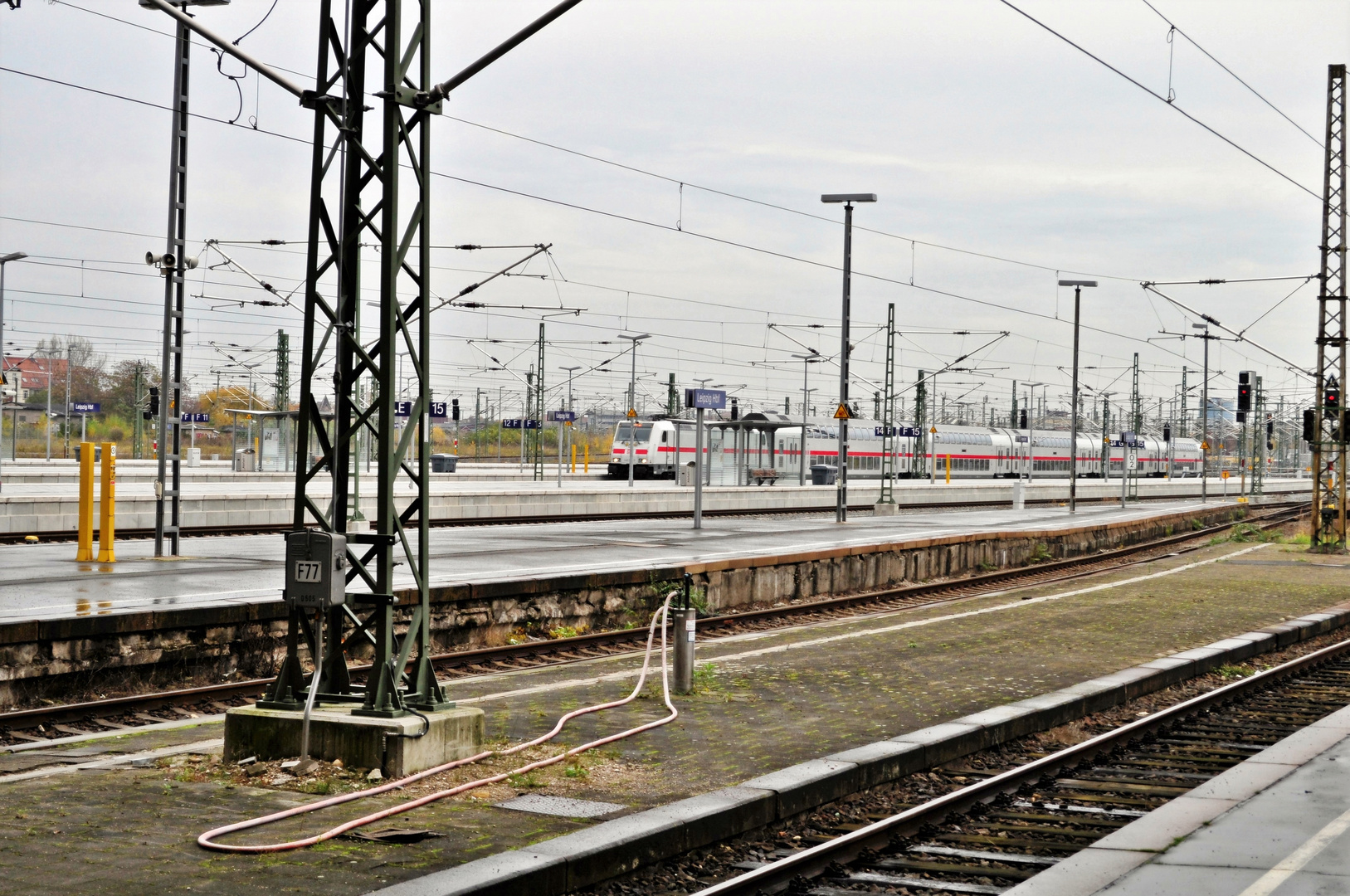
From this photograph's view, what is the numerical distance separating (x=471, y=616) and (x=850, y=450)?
178ft

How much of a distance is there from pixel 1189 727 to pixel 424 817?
739 centimetres

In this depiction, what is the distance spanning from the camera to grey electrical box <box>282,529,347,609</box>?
825 cm

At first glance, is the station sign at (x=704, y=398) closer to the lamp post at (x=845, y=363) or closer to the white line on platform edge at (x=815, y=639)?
the lamp post at (x=845, y=363)

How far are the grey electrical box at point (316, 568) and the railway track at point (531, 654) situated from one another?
2.98 m

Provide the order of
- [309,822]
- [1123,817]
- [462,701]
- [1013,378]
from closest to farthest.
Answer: [309,822], [1123,817], [462,701], [1013,378]

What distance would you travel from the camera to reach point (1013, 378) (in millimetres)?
82188

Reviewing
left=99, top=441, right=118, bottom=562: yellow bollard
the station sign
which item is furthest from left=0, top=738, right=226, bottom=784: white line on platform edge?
the station sign

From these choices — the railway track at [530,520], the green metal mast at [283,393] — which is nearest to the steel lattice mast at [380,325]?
the railway track at [530,520]

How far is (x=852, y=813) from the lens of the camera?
8.19 meters

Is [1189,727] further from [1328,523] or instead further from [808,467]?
[808,467]

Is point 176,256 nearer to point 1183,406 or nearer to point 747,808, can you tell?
point 747,808

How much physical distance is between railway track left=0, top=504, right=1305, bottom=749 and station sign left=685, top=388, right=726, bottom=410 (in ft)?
18.0

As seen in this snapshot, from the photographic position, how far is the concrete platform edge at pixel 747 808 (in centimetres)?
Answer: 600

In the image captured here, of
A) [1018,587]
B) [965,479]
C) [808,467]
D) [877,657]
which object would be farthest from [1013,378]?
[877,657]
